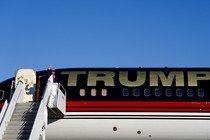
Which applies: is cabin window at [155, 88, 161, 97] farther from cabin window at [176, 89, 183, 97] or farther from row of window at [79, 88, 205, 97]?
cabin window at [176, 89, 183, 97]

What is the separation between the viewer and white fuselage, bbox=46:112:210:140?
761 inches

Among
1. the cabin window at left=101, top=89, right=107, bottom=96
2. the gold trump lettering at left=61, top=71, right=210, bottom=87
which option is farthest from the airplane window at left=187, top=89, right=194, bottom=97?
the cabin window at left=101, top=89, right=107, bottom=96

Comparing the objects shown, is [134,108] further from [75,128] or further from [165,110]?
[75,128]

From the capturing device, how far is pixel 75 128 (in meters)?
19.6

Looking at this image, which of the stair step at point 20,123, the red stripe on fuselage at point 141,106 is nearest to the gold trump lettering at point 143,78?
the red stripe on fuselage at point 141,106

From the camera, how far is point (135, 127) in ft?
63.5

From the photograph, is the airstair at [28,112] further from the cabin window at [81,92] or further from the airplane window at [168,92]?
the airplane window at [168,92]

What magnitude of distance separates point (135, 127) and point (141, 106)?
1.10 m

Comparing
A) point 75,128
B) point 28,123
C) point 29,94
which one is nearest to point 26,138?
point 28,123

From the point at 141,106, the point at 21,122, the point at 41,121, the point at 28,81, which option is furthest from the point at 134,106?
the point at 28,81

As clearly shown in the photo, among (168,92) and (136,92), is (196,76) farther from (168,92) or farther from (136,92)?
(136,92)

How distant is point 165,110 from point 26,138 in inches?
288

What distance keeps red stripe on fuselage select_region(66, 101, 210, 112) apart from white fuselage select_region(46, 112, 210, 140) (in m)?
0.25

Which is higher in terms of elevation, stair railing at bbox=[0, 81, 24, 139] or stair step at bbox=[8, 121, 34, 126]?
stair railing at bbox=[0, 81, 24, 139]
